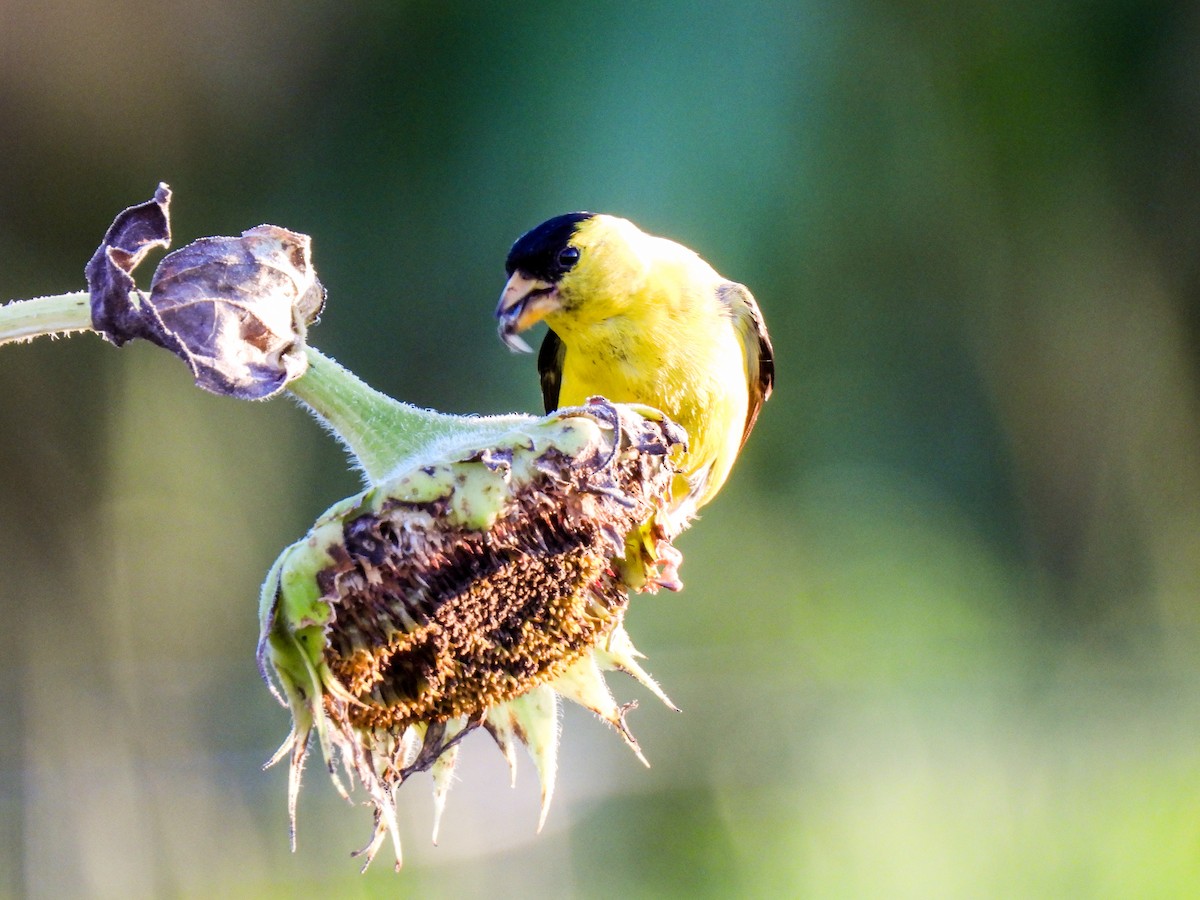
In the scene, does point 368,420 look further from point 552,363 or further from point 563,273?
point 552,363

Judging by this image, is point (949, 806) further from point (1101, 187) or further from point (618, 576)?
point (1101, 187)

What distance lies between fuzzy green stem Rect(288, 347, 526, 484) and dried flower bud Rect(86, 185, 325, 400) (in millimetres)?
41

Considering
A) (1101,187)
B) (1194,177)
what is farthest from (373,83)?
(1194,177)

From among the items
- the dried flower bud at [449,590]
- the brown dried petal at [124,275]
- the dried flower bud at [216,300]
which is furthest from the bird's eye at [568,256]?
the brown dried petal at [124,275]

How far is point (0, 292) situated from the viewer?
15.4 feet

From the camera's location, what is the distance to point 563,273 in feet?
5.45

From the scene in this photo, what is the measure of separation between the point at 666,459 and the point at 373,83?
209 inches

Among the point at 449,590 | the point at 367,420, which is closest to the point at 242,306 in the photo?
the point at 367,420

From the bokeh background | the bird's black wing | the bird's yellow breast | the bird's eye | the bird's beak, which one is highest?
the bird's eye

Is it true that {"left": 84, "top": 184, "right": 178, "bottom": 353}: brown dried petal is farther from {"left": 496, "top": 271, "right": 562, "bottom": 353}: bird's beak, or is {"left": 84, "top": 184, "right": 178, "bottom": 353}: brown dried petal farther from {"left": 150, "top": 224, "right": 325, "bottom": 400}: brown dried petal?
{"left": 496, "top": 271, "right": 562, "bottom": 353}: bird's beak

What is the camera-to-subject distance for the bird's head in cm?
163

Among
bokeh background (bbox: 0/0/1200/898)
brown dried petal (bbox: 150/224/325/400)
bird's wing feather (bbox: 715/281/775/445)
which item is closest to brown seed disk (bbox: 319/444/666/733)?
brown dried petal (bbox: 150/224/325/400)

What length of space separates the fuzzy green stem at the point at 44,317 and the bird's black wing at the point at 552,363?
123 centimetres

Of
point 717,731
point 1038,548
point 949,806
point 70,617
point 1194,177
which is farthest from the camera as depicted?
point 1194,177
